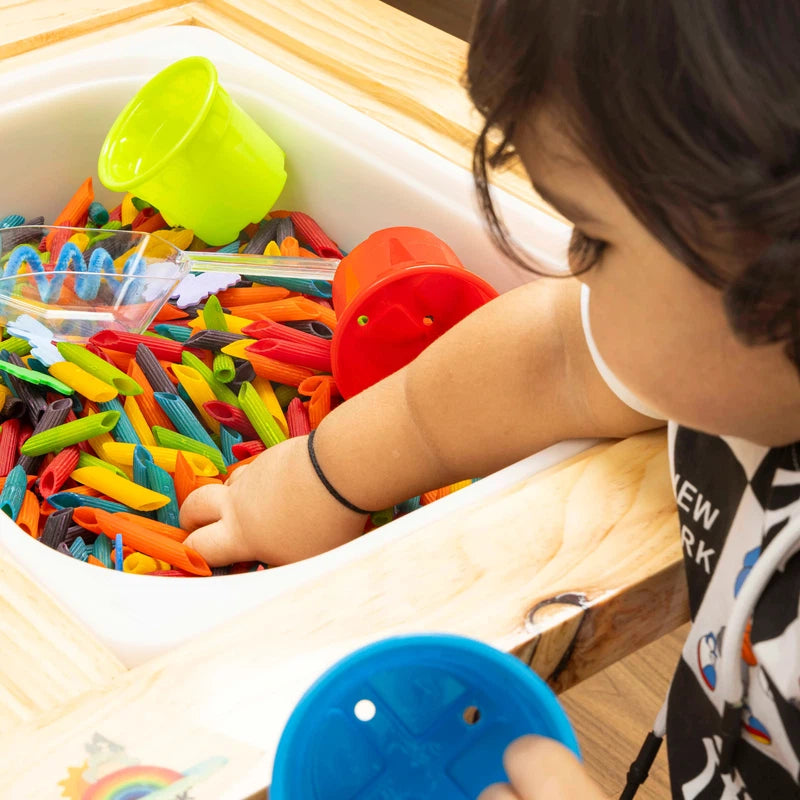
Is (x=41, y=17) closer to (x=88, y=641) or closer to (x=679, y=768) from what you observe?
(x=88, y=641)

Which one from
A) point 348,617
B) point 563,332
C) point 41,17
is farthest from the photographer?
point 41,17

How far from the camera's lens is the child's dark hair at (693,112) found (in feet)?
0.88

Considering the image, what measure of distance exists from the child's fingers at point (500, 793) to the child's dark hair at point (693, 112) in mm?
189

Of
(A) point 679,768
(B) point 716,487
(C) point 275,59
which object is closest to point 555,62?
(B) point 716,487

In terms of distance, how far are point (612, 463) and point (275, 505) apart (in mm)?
259

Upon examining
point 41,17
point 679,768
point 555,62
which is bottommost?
point 679,768

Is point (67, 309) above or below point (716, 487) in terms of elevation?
below

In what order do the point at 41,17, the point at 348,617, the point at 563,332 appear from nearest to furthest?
1. the point at 348,617
2. the point at 563,332
3. the point at 41,17

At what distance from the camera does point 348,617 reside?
0.47 metres

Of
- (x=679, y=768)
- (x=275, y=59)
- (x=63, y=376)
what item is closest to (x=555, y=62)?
(x=679, y=768)

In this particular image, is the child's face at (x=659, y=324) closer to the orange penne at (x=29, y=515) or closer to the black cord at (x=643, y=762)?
the black cord at (x=643, y=762)

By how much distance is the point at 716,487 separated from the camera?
49 cm

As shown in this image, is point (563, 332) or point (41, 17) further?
point (41, 17)

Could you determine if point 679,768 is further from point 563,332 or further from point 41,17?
point 41,17
